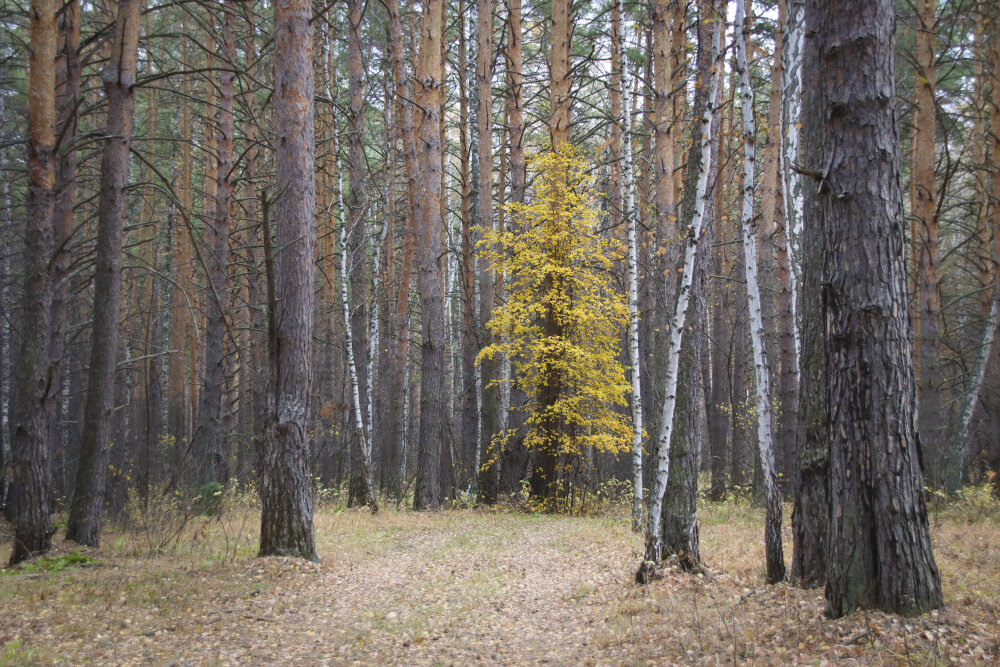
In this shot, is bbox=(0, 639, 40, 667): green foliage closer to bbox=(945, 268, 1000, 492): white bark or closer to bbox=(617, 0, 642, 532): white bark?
bbox=(617, 0, 642, 532): white bark

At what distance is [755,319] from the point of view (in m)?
5.59

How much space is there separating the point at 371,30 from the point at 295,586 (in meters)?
15.9

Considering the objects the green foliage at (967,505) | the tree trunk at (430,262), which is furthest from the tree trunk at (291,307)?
the green foliage at (967,505)

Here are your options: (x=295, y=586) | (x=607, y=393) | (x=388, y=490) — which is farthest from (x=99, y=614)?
(x=388, y=490)

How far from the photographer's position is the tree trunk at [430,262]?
11977 mm

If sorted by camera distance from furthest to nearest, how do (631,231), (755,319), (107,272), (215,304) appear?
(215,304)
(631,231)
(107,272)
(755,319)

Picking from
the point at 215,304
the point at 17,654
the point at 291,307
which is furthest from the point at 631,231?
the point at 215,304

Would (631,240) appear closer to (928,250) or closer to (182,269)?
(928,250)

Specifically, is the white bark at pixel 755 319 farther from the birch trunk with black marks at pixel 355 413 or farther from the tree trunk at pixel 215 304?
the tree trunk at pixel 215 304

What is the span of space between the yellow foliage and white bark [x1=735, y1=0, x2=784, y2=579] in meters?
6.66

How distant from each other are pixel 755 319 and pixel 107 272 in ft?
23.9

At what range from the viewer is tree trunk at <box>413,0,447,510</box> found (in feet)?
39.3

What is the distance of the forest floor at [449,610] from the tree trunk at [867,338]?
307 mm

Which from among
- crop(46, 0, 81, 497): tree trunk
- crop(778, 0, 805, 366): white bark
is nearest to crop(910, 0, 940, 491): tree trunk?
crop(778, 0, 805, 366): white bark
